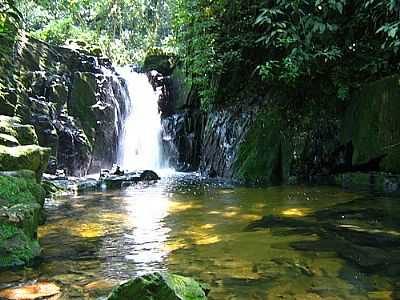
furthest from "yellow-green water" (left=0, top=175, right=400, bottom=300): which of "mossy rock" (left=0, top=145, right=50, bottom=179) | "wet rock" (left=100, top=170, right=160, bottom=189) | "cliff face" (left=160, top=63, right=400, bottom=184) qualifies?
"wet rock" (left=100, top=170, right=160, bottom=189)

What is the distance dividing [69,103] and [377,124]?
9611 millimetres

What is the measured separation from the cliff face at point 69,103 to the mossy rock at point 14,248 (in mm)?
8503

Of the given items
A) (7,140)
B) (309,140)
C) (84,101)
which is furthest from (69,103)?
(309,140)

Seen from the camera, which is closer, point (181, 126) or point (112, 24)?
point (181, 126)

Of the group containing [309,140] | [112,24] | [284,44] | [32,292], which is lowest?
[32,292]

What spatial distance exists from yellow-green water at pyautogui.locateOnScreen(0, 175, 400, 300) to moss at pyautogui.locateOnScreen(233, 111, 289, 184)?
7.08 ft

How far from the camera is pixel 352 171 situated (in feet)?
27.9

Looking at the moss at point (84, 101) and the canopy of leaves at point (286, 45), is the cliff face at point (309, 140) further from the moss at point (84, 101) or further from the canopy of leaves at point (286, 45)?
the moss at point (84, 101)

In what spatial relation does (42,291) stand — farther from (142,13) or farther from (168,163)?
(142,13)

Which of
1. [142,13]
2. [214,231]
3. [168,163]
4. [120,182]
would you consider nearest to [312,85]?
[120,182]

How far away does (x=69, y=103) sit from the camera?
1455 centimetres

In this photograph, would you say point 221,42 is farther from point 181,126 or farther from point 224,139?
point 181,126

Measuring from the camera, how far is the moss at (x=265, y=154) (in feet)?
30.1

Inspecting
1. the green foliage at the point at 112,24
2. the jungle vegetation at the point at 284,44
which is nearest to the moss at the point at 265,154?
the jungle vegetation at the point at 284,44
